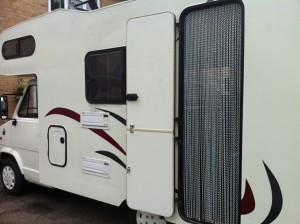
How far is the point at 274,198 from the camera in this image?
2.75 metres

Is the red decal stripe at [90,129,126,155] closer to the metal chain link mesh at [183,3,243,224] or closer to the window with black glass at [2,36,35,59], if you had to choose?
the metal chain link mesh at [183,3,243,224]

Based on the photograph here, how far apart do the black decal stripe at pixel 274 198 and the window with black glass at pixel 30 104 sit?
374cm

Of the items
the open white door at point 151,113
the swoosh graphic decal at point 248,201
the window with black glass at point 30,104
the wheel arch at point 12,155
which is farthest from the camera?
the wheel arch at point 12,155

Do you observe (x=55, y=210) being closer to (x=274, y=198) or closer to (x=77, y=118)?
(x=77, y=118)

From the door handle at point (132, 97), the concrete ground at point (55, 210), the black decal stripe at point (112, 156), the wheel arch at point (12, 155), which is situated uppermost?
the door handle at point (132, 97)

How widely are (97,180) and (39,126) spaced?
1.42 m

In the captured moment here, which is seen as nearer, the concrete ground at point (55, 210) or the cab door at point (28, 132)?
the concrete ground at point (55, 210)

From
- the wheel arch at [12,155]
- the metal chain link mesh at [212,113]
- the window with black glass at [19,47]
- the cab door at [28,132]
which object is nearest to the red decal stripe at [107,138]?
the metal chain link mesh at [212,113]

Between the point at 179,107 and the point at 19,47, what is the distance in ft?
10.1

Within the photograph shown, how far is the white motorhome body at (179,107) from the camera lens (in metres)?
2.74

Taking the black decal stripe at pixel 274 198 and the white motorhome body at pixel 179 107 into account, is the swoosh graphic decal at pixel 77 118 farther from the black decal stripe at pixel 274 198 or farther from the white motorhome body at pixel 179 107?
the black decal stripe at pixel 274 198

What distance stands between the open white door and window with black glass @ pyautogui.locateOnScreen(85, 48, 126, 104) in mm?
196

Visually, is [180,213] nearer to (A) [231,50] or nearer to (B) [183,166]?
(B) [183,166]

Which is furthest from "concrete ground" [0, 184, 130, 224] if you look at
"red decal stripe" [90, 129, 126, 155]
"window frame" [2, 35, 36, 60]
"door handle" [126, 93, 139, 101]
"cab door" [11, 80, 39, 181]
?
"window frame" [2, 35, 36, 60]
